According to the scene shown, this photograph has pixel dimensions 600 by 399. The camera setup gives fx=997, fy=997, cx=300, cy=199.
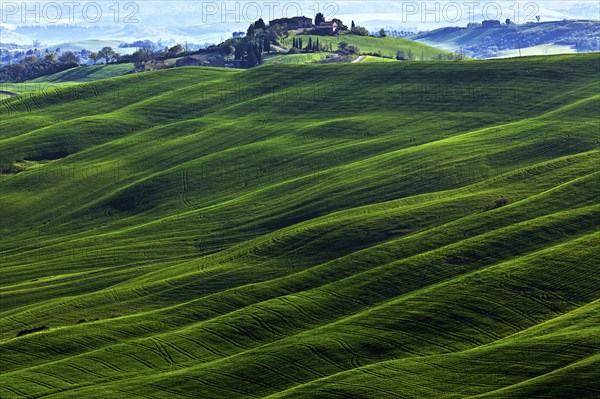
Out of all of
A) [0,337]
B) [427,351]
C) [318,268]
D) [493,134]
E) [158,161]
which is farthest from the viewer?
[158,161]

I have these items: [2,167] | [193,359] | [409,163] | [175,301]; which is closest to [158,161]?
[2,167]

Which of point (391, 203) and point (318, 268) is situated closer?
point (318, 268)

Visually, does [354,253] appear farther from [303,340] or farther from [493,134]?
[493,134]

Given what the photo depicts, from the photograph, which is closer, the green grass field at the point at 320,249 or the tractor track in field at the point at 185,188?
the green grass field at the point at 320,249

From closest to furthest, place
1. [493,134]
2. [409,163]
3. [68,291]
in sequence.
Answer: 1. [68,291]
2. [409,163]
3. [493,134]

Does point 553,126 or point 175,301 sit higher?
point 553,126

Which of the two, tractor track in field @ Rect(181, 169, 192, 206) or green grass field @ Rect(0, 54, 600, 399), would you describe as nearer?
green grass field @ Rect(0, 54, 600, 399)

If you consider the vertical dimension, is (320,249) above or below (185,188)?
below

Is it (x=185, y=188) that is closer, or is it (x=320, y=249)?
(x=320, y=249)
